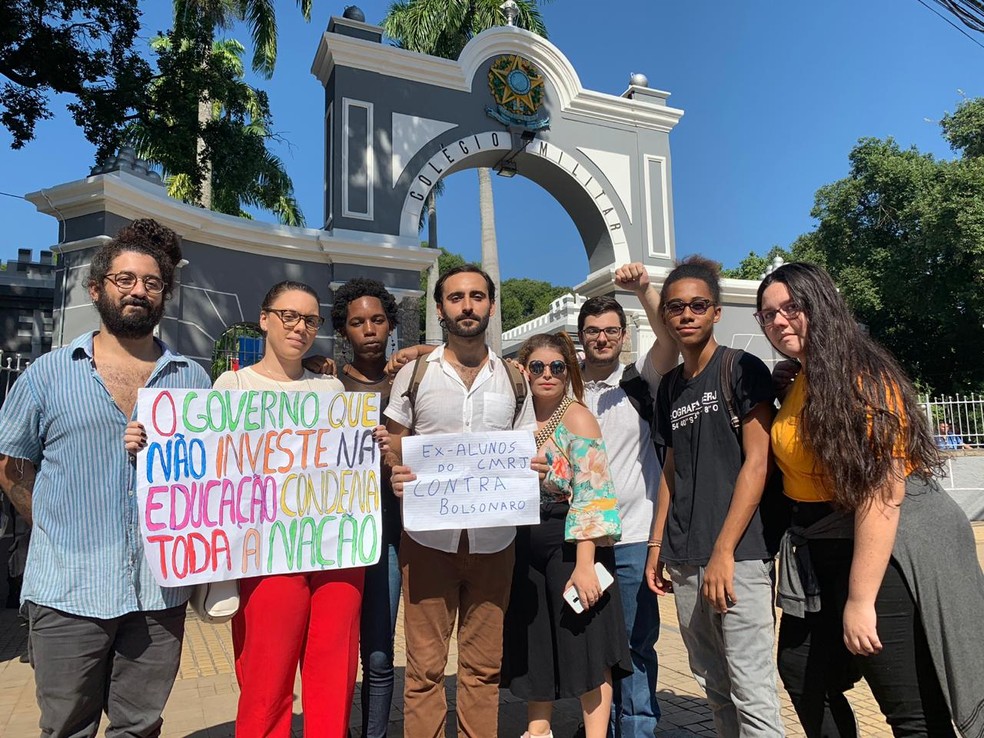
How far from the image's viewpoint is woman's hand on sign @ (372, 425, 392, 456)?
278 cm

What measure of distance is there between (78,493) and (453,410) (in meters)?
1.33

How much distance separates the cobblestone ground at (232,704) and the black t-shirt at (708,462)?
5.30ft

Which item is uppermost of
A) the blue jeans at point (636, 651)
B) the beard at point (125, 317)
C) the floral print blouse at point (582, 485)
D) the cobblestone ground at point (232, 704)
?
the beard at point (125, 317)

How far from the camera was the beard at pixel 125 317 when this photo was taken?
7.93ft

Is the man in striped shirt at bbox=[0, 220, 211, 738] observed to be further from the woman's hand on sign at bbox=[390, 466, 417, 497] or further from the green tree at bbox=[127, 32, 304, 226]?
the green tree at bbox=[127, 32, 304, 226]

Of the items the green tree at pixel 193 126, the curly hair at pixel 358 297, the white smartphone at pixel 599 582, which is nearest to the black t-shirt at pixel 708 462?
the white smartphone at pixel 599 582

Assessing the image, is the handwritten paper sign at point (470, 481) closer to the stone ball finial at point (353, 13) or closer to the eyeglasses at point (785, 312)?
the eyeglasses at point (785, 312)

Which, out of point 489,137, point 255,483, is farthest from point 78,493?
point 489,137

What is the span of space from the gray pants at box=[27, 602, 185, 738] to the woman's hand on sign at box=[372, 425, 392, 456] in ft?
3.03

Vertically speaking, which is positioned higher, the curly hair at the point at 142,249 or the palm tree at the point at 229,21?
the palm tree at the point at 229,21

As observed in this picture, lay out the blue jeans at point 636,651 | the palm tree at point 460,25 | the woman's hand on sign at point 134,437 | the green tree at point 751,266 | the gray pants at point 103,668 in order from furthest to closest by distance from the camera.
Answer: the green tree at point 751,266 < the palm tree at point 460,25 < the blue jeans at point 636,651 < the woman's hand on sign at point 134,437 < the gray pants at point 103,668

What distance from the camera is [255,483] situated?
103 inches

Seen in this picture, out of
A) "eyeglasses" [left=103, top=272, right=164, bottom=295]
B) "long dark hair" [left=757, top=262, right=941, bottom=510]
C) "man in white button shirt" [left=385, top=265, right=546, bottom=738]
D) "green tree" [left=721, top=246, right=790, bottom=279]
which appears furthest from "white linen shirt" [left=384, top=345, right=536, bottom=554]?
"green tree" [left=721, top=246, right=790, bottom=279]

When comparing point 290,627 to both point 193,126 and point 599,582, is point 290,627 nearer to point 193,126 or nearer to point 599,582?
point 599,582
